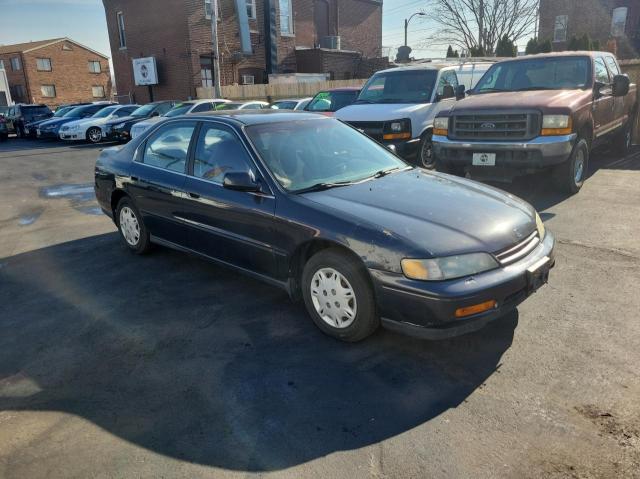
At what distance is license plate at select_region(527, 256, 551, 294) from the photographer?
3344mm

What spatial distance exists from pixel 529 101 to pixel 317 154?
4.05 meters

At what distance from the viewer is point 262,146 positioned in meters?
4.17

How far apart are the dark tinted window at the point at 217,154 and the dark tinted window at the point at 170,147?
0.68 ft

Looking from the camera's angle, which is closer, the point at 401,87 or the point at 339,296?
the point at 339,296

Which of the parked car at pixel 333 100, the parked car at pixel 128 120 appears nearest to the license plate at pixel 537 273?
the parked car at pixel 333 100

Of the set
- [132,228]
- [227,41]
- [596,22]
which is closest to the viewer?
[132,228]

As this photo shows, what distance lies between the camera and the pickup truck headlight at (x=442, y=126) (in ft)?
24.8

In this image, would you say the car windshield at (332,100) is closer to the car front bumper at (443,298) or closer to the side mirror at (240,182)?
the side mirror at (240,182)

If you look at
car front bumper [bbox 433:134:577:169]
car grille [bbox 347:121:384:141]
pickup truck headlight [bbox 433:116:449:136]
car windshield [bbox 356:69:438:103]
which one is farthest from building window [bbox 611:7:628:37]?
car front bumper [bbox 433:134:577:169]

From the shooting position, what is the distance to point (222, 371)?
3.34m

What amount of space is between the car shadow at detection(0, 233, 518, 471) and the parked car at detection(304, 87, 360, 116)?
26.7ft

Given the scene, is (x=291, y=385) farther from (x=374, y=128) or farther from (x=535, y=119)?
(x=374, y=128)

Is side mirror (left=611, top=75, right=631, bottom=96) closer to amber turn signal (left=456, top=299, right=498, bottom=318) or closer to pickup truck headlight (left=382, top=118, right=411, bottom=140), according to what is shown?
pickup truck headlight (left=382, top=118, right=411, bottom=140)

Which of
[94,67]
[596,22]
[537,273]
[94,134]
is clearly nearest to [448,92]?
[537,273]
